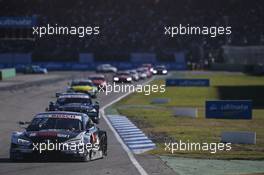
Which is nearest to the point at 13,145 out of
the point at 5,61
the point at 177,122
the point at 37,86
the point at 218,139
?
the point at 218,139

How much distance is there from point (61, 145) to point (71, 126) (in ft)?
3.74

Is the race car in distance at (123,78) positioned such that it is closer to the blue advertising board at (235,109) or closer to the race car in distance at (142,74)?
the race car in distance at (142,74)

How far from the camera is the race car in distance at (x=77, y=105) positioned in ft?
99.5

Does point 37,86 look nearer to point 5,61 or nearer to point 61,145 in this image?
point 5,61

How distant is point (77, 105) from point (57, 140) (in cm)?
1389

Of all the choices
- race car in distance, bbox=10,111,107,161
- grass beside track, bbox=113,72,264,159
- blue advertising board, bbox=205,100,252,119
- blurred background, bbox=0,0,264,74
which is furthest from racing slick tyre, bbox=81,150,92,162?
blurred background, bbox=0,0,264,74

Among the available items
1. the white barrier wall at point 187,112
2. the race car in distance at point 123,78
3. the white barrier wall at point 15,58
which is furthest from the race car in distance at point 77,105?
the white barrier wall at point 15,58

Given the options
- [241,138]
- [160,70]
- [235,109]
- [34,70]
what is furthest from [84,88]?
[34,70]

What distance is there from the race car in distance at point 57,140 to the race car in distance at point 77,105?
1167 centimetres

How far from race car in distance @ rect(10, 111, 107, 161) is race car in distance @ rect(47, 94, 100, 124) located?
460 inches

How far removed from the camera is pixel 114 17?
340 feet

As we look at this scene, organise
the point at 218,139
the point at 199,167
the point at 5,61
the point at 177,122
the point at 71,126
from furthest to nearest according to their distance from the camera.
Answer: the point at 5,61 < the point at 177,122 < the point at 218,139 < the point at 71,126 < the point at 199,167

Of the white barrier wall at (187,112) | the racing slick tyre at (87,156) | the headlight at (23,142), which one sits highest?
the headlight at (23,142)

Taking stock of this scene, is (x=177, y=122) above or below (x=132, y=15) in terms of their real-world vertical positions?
below
